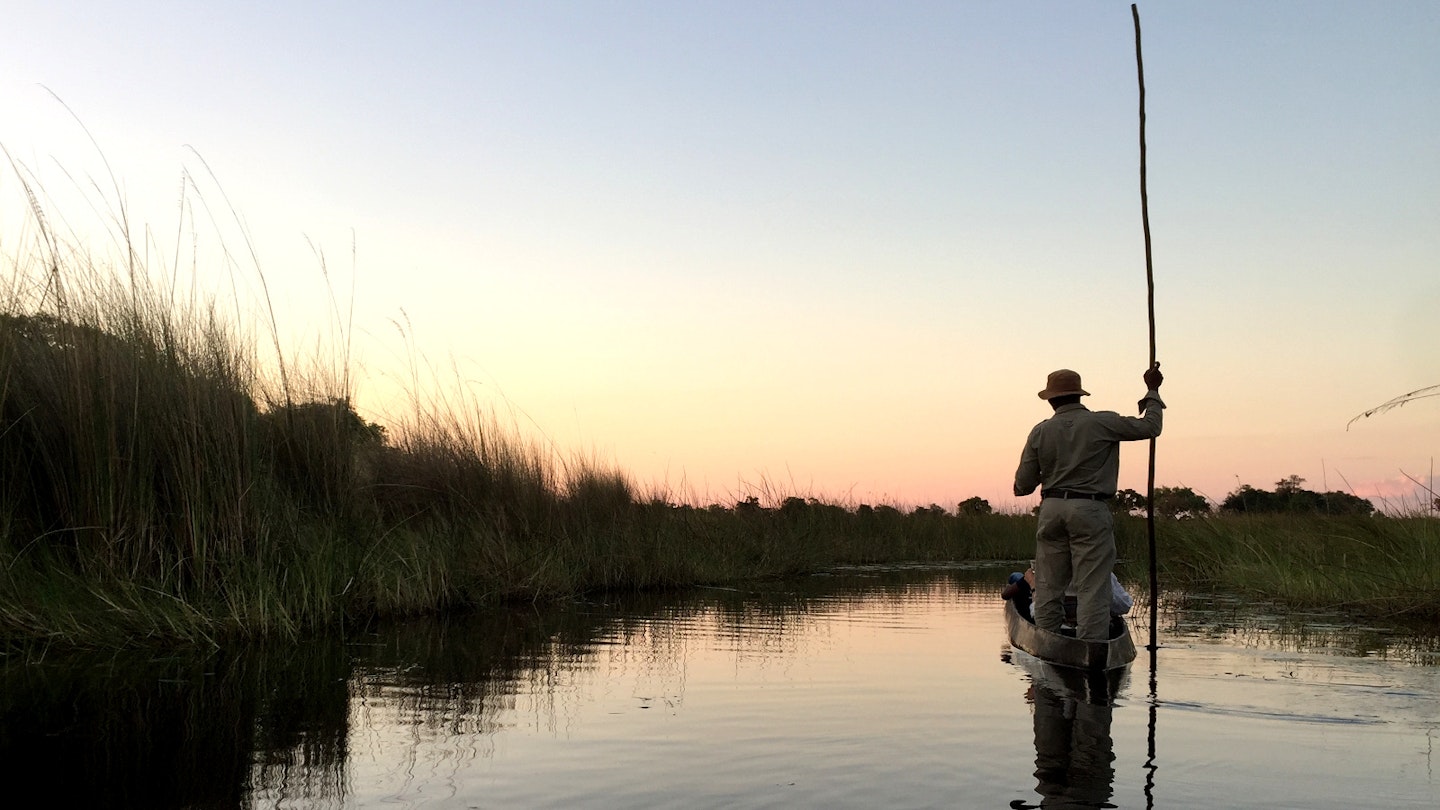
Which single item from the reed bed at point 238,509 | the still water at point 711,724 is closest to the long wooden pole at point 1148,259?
the still water at point 711,724

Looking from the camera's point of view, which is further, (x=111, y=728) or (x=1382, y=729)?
(x=1382, y=729)

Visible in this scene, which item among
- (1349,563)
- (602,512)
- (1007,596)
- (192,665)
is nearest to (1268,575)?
(1349,563)

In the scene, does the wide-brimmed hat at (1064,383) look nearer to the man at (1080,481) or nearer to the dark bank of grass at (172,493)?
the man at (1080,481)

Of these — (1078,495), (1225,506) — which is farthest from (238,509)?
(1225,506)

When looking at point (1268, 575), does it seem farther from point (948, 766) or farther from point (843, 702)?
point (948, 766)

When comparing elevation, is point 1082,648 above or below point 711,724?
above

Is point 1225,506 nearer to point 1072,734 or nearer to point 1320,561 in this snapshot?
point 1320,561

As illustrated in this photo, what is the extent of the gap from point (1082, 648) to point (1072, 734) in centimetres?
281

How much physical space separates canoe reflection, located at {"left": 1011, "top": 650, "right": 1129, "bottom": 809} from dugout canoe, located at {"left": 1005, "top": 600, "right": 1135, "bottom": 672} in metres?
0.08

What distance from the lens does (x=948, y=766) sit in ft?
18.7

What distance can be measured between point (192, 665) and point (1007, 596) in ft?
24.8

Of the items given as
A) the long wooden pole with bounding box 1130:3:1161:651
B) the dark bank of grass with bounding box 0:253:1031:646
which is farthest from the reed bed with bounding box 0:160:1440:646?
the long wooden pole with bounding box 1130:3:1161:651

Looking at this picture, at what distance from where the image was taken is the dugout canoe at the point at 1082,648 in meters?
→ 9.05

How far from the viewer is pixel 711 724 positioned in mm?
6812
